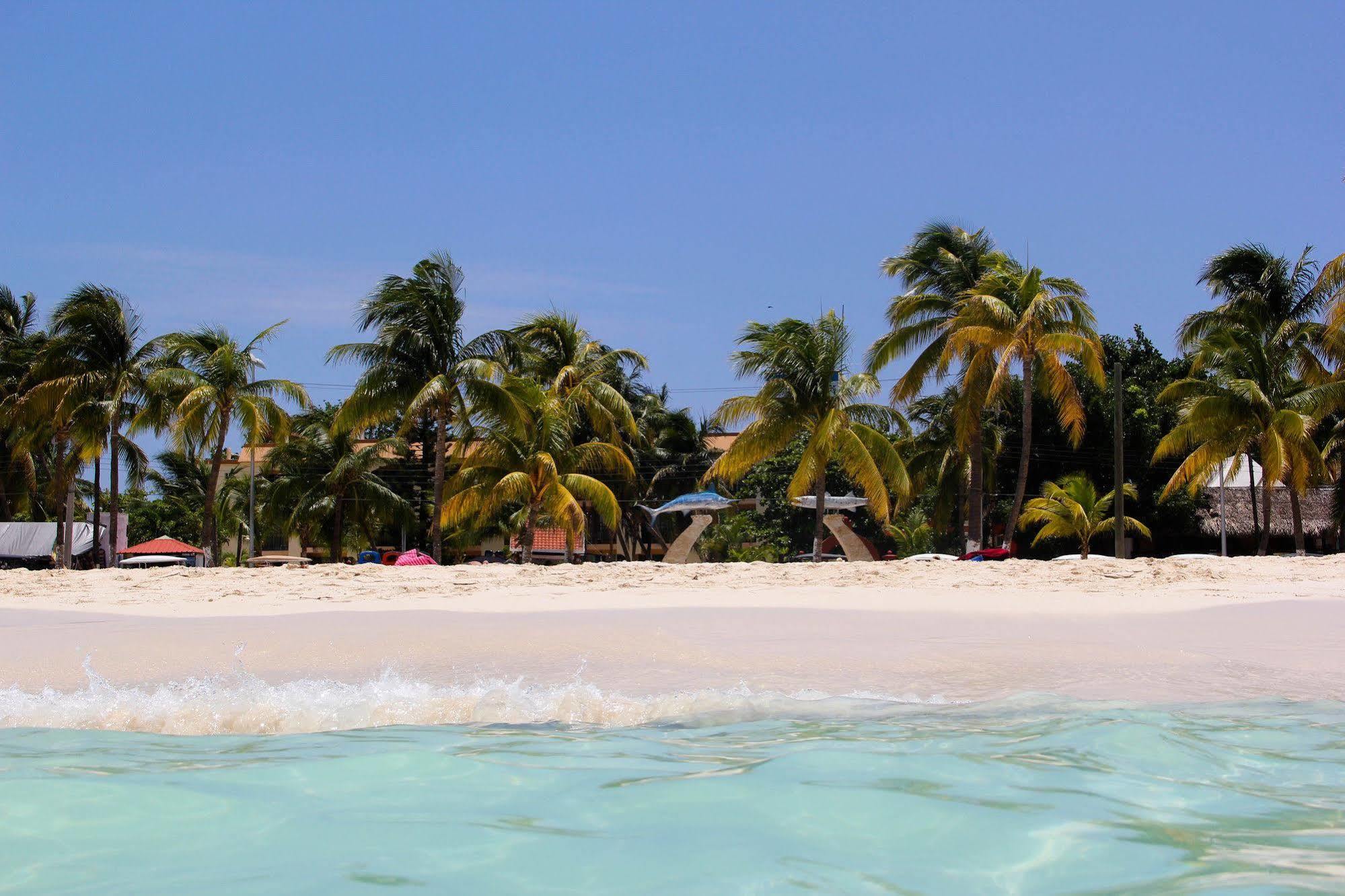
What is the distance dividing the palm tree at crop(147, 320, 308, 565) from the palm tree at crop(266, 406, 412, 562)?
3.98 metres

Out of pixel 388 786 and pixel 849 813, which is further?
pixel 388 786

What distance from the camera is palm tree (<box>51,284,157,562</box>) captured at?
2808cm

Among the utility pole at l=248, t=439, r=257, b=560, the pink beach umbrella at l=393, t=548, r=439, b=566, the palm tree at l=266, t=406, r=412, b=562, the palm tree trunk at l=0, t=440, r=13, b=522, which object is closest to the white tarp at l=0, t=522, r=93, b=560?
the utility pole at l=248, t=439, r=257, b=560

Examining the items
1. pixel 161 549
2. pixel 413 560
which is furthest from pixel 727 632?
pixel 161 549

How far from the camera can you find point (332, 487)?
32969mm

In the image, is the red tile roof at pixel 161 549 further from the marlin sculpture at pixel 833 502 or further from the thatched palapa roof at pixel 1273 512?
the thatched palapa roof at pixel 1273 512

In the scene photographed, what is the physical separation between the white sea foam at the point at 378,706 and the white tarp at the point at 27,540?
27276 mm

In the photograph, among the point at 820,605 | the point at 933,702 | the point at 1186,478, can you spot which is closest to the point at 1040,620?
the point at 820,605

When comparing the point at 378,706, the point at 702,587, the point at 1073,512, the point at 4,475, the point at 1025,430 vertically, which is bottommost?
the point at 378,706

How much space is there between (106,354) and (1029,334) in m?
21.8

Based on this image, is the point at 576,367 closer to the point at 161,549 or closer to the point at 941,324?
the point at 941,324

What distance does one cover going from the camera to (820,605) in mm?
10664

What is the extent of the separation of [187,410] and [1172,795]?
2505 cm

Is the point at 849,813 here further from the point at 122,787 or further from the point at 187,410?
the point at 187,410
